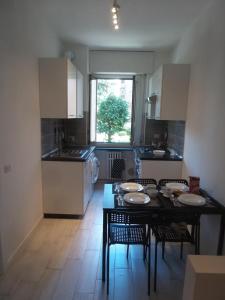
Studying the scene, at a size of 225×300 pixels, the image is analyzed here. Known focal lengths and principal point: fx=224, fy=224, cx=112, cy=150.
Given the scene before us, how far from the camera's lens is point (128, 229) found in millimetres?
2148

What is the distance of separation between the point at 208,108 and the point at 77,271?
214 centimetres

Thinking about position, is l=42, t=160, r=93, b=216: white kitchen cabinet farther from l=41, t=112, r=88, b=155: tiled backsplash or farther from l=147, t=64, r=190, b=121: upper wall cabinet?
l=147, t=64, r=190, b=121: upper wall cabinet

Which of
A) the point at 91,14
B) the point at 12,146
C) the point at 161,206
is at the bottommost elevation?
the point at 161,206

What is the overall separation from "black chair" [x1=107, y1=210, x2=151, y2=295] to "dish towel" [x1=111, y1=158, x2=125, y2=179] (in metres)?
2.62

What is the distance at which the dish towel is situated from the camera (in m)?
4.79

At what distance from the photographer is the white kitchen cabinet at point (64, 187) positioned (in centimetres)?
315

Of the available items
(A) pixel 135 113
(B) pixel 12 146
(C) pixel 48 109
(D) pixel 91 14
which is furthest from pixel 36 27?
(A) pixel 135 113

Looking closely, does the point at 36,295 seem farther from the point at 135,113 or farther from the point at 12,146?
the point at 135,113

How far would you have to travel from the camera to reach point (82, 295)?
1891 mm

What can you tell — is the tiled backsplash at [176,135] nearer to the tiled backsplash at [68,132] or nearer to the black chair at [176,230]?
the black chair at [176,230]

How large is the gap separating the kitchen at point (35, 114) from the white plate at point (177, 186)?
0.22 meters

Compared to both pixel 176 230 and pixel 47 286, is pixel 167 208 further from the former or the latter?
pixel 47 286

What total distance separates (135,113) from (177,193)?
277cm

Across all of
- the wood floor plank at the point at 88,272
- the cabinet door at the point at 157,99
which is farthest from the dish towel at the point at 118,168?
the wood floor plank at the point at 88,272
